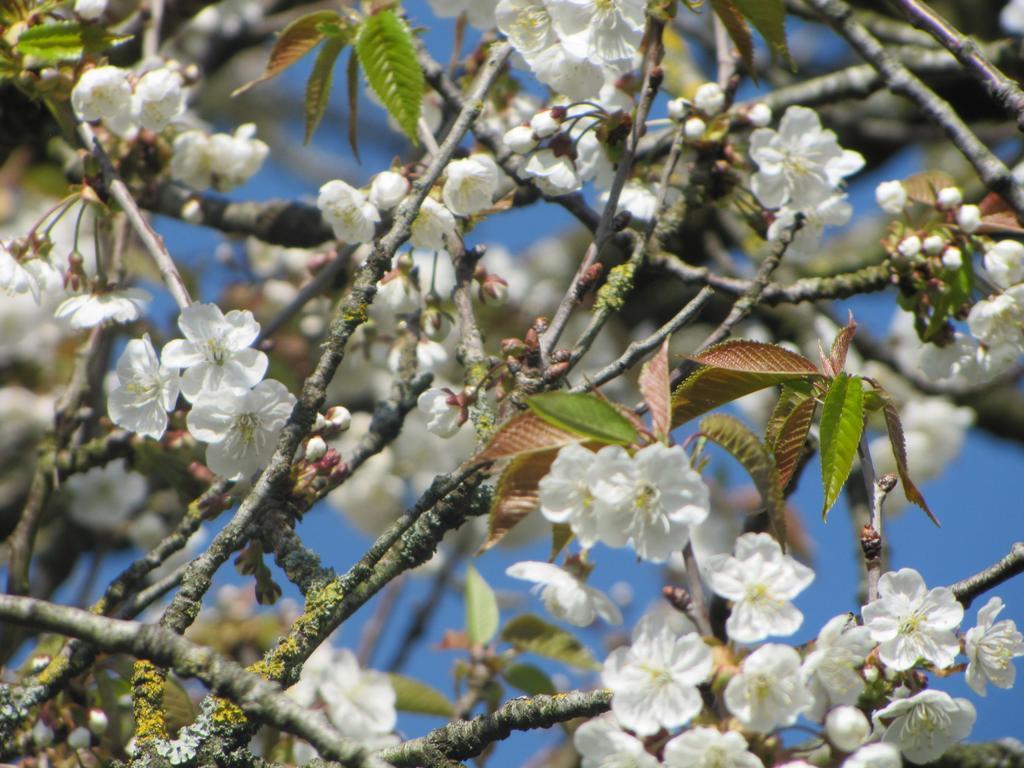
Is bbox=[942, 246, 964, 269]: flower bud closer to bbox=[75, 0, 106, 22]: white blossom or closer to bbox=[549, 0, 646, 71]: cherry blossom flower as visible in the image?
bbox=[549, 0, 646, 71]: cherry blossom flower

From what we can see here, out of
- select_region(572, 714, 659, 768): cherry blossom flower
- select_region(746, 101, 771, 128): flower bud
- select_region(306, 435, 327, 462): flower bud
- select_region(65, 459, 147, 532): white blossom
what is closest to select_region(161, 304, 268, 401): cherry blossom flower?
select_region(306, 435, 327, 462): flower bud

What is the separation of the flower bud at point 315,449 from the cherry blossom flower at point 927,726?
2.67ft

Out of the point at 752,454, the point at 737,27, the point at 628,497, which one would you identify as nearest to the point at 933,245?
the point at 737,27

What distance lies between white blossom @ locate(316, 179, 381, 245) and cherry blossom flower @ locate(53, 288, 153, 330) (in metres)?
0.34

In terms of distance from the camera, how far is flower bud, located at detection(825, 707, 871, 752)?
114cm

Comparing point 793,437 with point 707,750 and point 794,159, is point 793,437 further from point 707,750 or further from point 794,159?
point 794,159

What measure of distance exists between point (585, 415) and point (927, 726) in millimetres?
558

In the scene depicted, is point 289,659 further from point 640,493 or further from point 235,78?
point 235,78

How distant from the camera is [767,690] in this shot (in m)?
1.12

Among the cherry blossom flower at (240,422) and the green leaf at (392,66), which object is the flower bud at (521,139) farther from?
the cherry blossom flower at (240,422)

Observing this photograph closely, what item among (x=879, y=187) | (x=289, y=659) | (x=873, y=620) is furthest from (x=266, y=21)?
(x=873, y=620)

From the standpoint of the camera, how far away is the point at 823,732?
1189 millimetres

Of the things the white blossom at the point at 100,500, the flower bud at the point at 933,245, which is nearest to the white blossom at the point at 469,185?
the flower bud at the point at 933,245

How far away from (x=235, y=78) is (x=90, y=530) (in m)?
3.03
